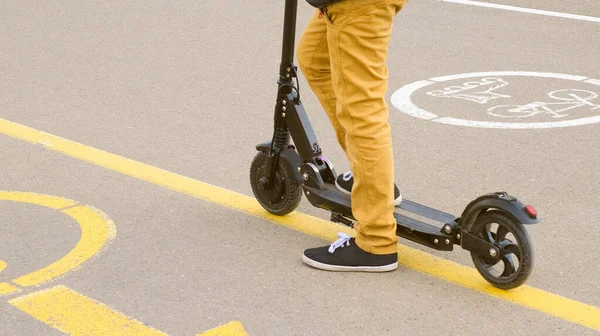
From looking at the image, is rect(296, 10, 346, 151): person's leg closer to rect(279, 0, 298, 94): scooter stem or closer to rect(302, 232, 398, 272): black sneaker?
rect(279, 0, 298, 94): scooter stem

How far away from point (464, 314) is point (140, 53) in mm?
5105

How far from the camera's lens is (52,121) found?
683cm

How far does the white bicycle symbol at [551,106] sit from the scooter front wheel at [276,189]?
215cm

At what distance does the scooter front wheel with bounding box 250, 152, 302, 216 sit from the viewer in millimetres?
4957

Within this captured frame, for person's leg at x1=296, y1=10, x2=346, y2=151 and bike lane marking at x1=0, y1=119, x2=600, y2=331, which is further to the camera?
person's leg at x1=296, y1=10, x2=346, y2=151

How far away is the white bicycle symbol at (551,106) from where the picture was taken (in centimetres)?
673

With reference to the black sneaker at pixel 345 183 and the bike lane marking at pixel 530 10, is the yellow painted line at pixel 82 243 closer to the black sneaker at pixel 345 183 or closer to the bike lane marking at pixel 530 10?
the black sneaker at pixel 345 183

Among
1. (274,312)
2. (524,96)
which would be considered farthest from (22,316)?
(524,96)

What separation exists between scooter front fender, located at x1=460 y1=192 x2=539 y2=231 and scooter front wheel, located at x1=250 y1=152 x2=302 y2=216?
3.20 feet

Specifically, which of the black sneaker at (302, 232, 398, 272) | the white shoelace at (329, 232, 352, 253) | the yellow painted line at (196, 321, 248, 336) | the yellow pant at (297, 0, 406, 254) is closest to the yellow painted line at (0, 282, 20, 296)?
the yellow painted line at (196, 321, 248, 336)

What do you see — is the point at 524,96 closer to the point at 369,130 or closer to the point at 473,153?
the point at 473,153

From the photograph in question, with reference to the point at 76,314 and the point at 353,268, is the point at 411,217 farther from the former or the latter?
the point at 76,314

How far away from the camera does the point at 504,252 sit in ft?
13.5

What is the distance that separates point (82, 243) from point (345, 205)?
120 cm
